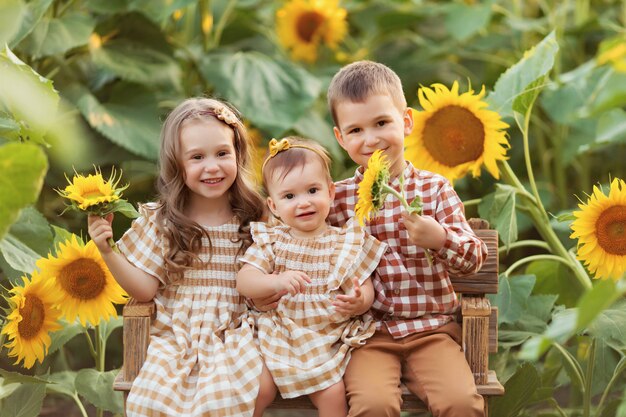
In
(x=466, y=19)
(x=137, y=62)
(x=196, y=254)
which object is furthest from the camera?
(x=466, y=19)

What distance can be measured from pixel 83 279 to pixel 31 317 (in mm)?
158

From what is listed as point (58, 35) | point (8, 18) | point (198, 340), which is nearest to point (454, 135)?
point (198, 340)

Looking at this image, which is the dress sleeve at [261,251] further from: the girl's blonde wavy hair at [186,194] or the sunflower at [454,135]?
the sunflower at [454,135]

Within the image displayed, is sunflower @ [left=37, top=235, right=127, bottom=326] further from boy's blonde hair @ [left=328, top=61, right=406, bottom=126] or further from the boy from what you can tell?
boy's blonde hair @ [left=328, top=61, right=406, bottom=126]

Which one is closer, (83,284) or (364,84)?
(364,84)

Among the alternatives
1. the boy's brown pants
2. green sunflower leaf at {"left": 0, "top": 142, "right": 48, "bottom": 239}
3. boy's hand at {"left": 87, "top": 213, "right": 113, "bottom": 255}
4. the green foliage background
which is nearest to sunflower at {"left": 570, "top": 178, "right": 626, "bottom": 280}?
the green foliage background

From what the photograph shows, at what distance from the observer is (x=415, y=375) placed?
241cm

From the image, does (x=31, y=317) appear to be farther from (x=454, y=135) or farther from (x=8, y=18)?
(x=454, y=135)

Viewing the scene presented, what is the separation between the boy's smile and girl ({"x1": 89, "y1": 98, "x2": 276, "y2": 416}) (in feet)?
0.88

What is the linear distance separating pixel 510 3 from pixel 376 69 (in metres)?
2.86

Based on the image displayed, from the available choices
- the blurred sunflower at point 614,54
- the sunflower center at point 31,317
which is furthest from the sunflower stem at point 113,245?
the blurred sunflower at point 614,54

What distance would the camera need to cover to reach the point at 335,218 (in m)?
2.57

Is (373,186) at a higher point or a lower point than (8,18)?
lower

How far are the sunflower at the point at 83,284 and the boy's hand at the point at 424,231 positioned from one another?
747mm
